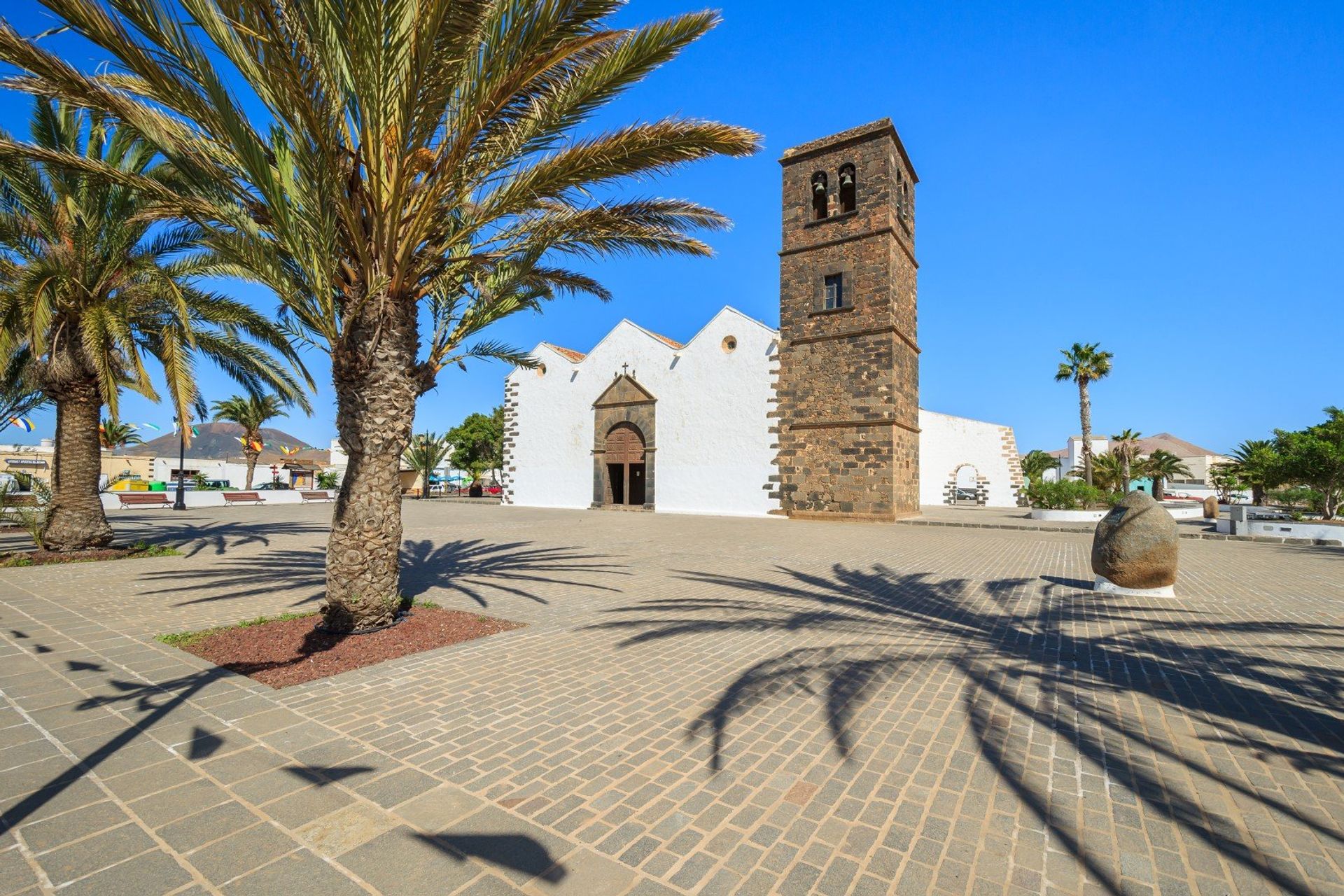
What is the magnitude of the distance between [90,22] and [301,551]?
9034 millimetres

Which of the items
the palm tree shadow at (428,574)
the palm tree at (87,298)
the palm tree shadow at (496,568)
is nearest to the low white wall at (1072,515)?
the palm tree shadow at (496,568)

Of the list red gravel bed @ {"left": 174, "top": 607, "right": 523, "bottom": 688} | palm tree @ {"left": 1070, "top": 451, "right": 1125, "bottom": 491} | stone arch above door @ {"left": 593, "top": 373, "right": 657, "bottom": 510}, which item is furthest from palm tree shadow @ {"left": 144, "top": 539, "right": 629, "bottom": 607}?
palm tree @ {"left": 1070, "top": 451, "right": 1125, "bottom": 491}

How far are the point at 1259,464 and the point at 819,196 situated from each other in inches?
744

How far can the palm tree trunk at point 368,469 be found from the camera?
214 inches

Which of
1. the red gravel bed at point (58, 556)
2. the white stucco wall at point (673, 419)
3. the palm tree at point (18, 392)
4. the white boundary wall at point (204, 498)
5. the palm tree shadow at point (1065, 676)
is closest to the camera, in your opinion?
the palm tree shadow at point (1065, 676)

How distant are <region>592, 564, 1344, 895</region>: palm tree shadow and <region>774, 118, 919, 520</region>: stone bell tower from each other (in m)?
12.3

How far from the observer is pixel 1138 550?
768 centimetres

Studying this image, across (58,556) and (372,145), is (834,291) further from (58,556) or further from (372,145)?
(58,556)

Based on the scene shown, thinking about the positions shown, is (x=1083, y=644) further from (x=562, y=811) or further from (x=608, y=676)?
(x=562, y=811)

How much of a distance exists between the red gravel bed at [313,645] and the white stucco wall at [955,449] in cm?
2902

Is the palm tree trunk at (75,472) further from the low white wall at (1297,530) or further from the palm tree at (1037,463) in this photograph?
the palm tree at (1037,463)

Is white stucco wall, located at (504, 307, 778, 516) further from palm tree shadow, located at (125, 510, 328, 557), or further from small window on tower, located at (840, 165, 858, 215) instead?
palm tree shadow, located at (125, 510, 328, 557)

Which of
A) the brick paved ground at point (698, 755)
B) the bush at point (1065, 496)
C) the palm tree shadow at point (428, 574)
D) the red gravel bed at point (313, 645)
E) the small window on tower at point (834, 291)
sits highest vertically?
the small window on tower at point (834, 291)

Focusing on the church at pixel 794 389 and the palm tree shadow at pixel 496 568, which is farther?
the church at pixel 794 389
